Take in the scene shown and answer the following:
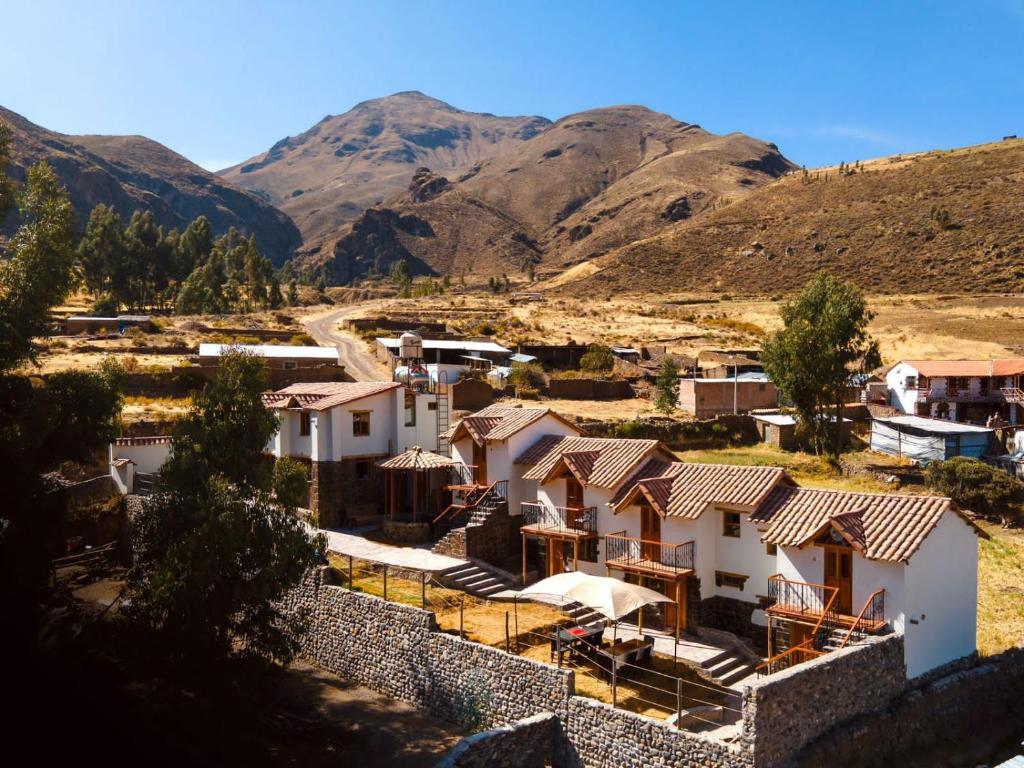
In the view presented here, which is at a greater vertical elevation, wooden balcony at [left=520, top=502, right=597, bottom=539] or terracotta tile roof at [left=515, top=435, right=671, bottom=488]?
terracotta tile roof at [left=515, top=435, right=671, bottom=488]

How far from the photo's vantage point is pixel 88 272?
74.9 meters

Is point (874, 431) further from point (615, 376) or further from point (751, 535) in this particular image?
point (751, 535)

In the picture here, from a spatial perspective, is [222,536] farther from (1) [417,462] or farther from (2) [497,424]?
(2) [497,424]

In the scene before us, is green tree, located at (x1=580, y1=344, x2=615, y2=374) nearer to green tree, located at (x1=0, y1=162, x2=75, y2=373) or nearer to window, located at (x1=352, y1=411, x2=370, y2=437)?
window, located at (x1=352, y1=411, x2=370, y2=437)

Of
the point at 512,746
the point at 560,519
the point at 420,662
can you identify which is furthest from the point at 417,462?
the point at 512,746

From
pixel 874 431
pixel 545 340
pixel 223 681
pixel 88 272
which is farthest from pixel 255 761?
pixel 88 272

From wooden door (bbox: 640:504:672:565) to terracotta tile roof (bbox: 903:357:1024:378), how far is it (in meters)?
31.9

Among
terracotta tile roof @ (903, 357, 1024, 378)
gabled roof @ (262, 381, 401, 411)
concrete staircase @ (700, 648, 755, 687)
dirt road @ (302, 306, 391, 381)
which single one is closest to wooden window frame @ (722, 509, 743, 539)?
concrete staircase @ (700, 648, 755, 687)

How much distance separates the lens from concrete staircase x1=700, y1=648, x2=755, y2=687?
59.7ft

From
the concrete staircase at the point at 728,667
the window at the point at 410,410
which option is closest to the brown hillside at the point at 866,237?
the window at the point at 410,410

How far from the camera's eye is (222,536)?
1692 centimetres

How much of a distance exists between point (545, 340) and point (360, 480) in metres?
40.0

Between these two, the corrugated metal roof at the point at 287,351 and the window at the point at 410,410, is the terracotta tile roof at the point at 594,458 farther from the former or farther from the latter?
the corrugated metal roof at the point at 287,351

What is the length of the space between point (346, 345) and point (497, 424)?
3888 centimetres
